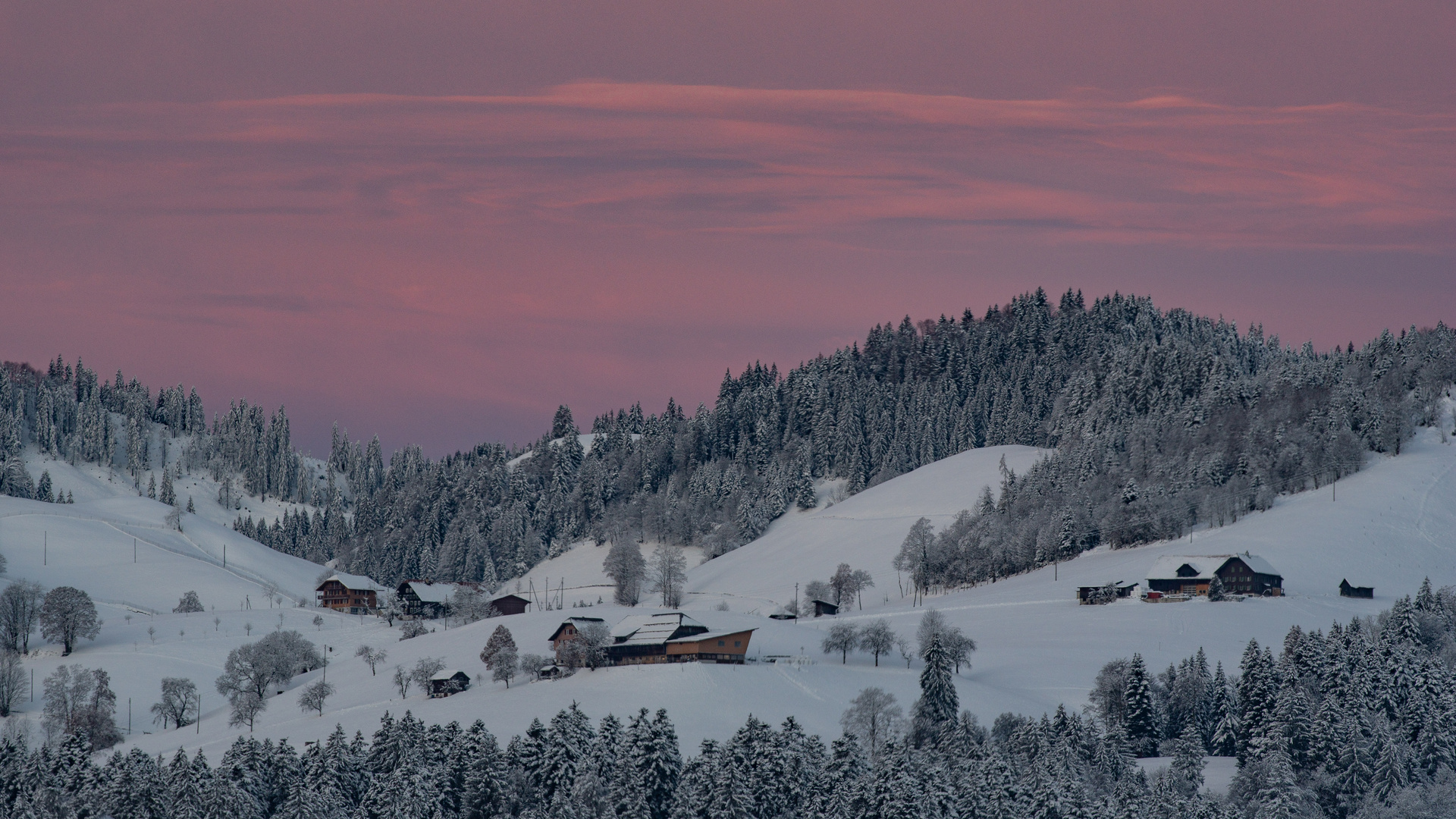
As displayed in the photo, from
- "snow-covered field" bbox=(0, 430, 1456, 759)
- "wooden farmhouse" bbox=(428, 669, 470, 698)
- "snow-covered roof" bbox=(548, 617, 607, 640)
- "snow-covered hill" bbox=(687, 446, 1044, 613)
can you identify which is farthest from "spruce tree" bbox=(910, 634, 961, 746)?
"snow-covered hill" bbox=(687, 446, 1044, 613)

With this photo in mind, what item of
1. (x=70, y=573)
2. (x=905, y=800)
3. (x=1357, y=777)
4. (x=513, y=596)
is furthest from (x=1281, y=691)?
(x=70, y=573)

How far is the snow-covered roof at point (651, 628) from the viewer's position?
99375 mm

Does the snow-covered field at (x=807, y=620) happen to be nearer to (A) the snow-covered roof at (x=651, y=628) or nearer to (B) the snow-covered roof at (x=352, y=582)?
(A) the snow-covered roof at (x=651, y=628)

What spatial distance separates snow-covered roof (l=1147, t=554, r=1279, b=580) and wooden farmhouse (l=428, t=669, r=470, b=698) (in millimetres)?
58919

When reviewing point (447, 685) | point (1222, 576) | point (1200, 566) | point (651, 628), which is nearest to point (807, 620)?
point (651, 628)

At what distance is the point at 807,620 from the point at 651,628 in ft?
110

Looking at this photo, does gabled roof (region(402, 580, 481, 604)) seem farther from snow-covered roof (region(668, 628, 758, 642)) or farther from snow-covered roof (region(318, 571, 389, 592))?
snow-covered roof (region(668, 628, 758, 642))

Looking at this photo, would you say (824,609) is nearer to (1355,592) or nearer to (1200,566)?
(1200,566)

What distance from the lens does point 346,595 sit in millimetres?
176000

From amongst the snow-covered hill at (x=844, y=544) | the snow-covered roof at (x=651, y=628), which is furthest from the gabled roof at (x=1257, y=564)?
the snow-covered roof at (x=651, y=628)

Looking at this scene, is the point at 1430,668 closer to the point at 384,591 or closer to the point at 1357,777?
the point at 1357,777

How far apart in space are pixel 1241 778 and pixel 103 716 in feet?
249

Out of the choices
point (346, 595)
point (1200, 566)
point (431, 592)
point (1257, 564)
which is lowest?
point (1257, 564)

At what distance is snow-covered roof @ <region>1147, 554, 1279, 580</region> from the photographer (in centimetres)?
12362
